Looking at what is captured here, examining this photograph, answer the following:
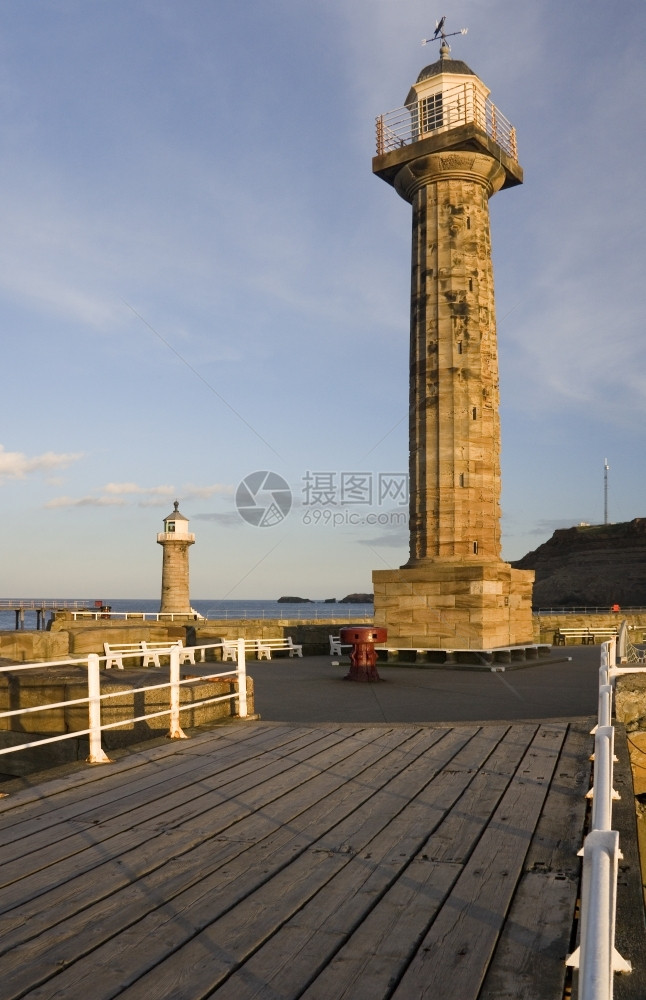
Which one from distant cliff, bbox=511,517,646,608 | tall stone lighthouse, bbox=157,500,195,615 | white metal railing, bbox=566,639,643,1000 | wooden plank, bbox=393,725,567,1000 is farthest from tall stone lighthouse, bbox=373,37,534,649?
distant cliff, bbox=511,517,646,608

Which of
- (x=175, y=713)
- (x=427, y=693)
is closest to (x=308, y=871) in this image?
(x=175, y=713)

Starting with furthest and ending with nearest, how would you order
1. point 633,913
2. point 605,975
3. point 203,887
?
1. point 203,887
2. point 633,913
3. point 605,975

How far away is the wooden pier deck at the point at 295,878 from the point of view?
3127 mm

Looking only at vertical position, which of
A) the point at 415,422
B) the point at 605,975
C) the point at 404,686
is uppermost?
the point at 415,422

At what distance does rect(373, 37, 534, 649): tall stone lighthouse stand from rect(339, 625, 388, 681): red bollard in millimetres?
4574

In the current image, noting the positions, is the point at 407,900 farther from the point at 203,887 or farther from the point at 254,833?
the point at 254,833

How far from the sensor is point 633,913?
364cm

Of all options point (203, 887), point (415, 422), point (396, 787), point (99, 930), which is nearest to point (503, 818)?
point (396, 787)

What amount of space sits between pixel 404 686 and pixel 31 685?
8.20m

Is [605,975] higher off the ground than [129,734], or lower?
higher

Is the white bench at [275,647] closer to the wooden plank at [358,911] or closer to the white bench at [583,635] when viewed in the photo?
the white bench at [583,635]

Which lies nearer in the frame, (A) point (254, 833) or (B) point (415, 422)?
(A) point (254, 833)

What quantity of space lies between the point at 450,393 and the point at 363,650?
8052 mm

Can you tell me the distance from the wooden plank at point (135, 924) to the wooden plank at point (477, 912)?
981mm
